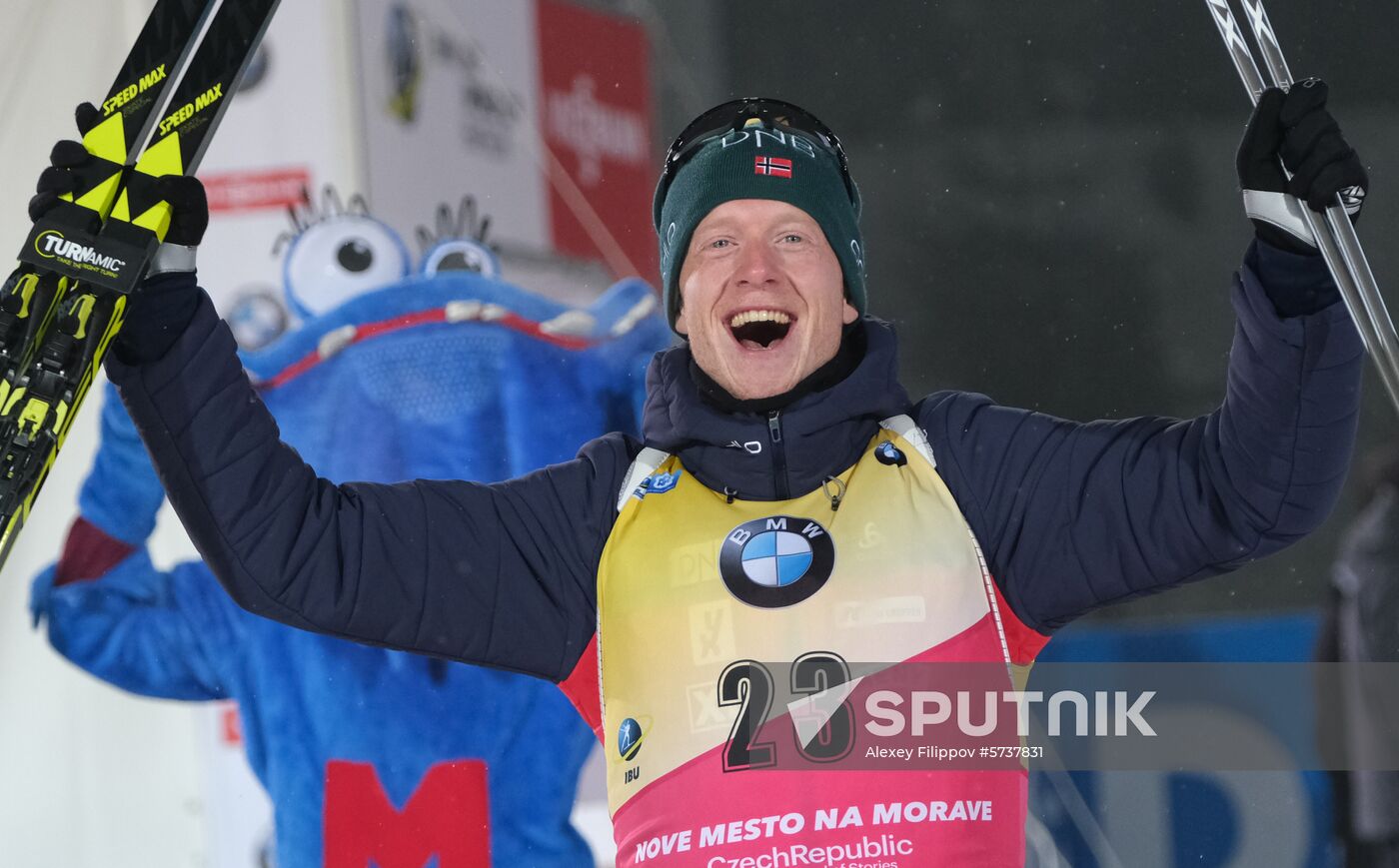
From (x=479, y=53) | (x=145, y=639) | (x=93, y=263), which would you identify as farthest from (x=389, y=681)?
(x=93, y=263)

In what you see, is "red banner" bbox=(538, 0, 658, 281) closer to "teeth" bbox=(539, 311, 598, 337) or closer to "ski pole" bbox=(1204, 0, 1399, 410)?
"teeth" bbox=(539, 311, 598, 337)

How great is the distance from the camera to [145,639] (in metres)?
2.83

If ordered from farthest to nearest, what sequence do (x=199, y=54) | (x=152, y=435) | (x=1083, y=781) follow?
(x=1083, y=781), (x=199, y=54), (x=152, y=435)

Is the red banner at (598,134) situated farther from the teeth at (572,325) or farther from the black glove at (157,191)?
the black glove at (157,191)

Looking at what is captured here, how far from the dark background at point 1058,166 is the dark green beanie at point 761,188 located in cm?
104

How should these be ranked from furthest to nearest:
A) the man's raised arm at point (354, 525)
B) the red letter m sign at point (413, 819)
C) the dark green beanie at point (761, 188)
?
1. the red letter m sign at point (413, 819)
2. the dark green beanie at point (761, 188)
3. the man's raised arm at point (354, 525)

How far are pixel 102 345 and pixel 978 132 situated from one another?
1.79m

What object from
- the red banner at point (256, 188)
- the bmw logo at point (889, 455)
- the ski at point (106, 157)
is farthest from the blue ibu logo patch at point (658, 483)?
the red banner at point (256, 188)

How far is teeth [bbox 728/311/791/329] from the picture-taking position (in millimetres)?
1771

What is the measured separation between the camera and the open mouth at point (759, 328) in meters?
1.77

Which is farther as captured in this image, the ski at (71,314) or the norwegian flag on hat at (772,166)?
the norwegian flag on hat at (772,166)

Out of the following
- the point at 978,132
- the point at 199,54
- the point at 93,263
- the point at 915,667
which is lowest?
the point at 915,667

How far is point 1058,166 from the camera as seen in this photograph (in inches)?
113

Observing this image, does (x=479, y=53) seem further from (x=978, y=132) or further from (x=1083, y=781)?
(x=1083, y=781)
